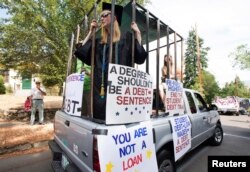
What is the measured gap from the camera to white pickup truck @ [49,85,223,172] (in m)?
2.59

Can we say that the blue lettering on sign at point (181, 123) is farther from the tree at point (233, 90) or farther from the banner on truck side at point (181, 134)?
the tree at point (233, 90)

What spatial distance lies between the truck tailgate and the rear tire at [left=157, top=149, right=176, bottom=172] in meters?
1.14

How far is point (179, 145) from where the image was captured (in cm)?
397

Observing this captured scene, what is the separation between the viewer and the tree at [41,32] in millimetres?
9727

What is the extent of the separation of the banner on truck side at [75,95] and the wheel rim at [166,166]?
4.69ft

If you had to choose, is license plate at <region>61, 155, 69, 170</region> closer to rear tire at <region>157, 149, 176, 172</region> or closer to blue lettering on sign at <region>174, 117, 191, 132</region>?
rear tire at <region>157, 149, 176, 172</region>

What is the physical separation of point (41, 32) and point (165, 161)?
859cm

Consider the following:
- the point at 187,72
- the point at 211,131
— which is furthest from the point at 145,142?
the point at 187,72

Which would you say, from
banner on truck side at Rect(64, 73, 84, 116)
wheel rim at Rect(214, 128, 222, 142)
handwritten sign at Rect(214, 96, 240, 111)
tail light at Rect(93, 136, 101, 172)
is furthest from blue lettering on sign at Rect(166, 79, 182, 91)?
handwritten sign at Rect(214, 96, 240, 111)

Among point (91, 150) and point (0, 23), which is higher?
point (0, 23)

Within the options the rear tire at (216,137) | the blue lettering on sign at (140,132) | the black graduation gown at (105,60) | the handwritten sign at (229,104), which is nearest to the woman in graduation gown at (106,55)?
the black graduation gown at (105,60)

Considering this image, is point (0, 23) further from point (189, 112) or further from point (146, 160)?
point (146, 160)

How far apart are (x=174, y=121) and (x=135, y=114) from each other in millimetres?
1172

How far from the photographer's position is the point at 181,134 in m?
4.09
